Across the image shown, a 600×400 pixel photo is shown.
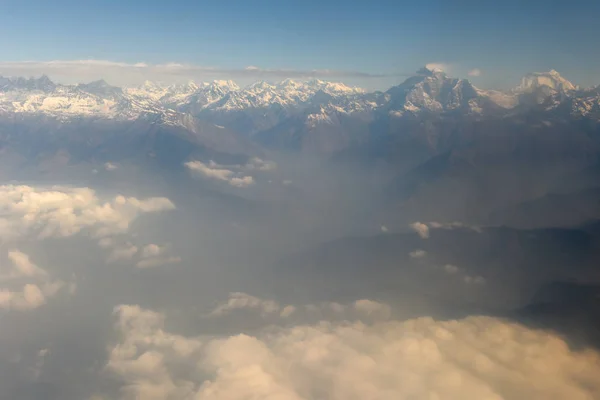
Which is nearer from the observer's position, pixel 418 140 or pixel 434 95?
pixel 418 140

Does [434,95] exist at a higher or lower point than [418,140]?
higher

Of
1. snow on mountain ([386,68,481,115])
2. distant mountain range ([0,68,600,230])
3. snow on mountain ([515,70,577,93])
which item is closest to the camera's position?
distant mountain range ([0,68,600,230])

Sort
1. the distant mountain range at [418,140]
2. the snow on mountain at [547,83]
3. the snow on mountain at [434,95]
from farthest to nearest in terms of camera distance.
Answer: the snow on mountain at [434,95] → the snow on mountain at [547,83] → the distant mountain range at [418,140]

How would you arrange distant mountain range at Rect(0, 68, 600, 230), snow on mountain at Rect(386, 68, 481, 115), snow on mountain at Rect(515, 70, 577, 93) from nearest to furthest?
1. distant mountain range at Rect(0, 68, 600, 230)
2. snow on mountain at Rect(515, 70, 577, 93)
3. snow on mountain at Rect(386, 68, 481, 115)

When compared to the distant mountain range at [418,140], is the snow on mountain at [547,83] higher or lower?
higher

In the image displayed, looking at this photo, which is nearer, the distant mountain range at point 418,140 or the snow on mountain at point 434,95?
the distant mountain range at point 418,140

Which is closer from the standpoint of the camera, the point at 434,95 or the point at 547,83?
the point at 547,83

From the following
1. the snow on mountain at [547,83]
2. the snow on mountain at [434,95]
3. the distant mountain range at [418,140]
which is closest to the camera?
the distant mountain range at [418,140]

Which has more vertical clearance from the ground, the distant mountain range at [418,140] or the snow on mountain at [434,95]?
the snow on mountain at [434,95]

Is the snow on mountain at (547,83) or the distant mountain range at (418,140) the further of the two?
the snow on mountain at (547,83)

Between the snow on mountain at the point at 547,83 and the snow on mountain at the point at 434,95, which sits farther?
the snow on mountain at the point at 434,95

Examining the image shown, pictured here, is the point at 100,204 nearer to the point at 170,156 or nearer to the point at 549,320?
the point at 170,156

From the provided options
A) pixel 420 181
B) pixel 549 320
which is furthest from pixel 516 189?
pixel 549 320
